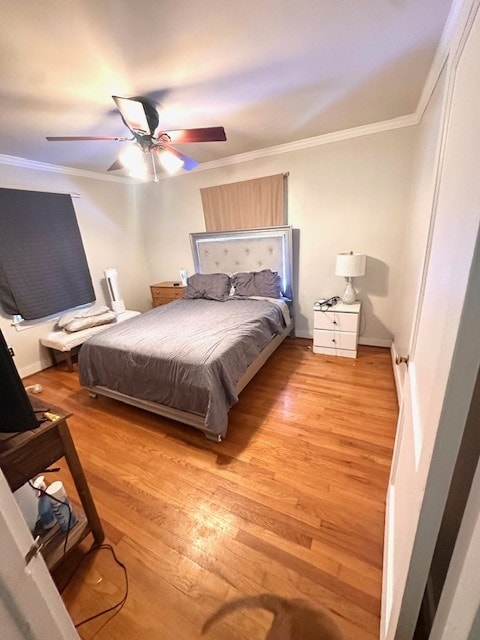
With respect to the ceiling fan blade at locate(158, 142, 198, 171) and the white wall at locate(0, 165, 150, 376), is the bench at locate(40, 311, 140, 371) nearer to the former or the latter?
the white wall at locate(0, 165, 150, 376)

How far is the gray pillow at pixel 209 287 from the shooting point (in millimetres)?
3299

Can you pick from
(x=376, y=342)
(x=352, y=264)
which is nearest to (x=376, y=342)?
(x=376, y=342)

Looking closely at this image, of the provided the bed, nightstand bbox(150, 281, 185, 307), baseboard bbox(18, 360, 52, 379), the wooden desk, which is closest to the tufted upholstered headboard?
the bed

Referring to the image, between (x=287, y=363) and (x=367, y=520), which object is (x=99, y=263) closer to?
(x=287, y=363)


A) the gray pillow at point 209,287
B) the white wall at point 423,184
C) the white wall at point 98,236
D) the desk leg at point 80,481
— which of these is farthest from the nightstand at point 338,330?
the white wall at point 98,236

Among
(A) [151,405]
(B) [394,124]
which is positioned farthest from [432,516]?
(B) [394,124]

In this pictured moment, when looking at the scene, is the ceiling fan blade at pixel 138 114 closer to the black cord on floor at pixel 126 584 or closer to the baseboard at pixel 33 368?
the black cord on floor at pixel 126 584

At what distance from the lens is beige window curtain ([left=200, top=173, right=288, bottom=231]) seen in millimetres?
3088

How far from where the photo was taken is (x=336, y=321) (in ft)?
9.22

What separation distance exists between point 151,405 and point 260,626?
4.74 feet

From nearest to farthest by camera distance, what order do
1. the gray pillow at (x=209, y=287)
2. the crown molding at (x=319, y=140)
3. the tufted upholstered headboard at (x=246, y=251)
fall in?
1. the crown molding at (x=319, y=140)
2. the tufted upholstered headboard at (x=246, y=251)
3. the gray pillow at (x=209, y=287)

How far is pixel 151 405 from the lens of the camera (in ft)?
6.79

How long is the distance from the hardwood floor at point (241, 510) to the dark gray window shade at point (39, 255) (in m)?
1.74

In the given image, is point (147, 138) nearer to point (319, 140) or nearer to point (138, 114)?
point (138, 114)
